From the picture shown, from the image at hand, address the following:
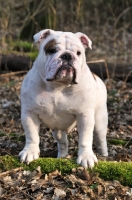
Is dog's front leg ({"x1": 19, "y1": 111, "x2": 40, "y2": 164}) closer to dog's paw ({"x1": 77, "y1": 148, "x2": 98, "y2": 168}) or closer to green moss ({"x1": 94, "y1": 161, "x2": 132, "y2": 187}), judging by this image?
dog's paw ({"x1": 77, "y1": 148, "x2": 98, "y2": 168})

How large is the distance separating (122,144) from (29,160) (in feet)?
5.88

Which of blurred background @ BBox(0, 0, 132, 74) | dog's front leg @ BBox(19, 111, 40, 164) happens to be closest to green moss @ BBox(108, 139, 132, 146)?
dog's front leg @ BBox(19, 111, 40, 164)

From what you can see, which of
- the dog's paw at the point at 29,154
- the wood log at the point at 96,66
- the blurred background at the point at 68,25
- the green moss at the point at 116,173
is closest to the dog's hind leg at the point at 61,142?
the dog's paw at the point at 29,154

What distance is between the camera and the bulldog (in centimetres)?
393

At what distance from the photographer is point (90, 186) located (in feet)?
12.3

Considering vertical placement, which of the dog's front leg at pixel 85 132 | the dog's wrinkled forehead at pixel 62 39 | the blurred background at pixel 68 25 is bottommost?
the dog's front leg at pixel 85 132

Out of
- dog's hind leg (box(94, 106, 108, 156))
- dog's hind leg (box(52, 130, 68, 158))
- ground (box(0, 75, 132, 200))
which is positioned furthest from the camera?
dog's hind leg (box(52, 130, 68, 158))

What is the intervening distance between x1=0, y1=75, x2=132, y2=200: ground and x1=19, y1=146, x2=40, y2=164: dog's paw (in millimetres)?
118

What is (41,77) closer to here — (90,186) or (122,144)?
(90,186)

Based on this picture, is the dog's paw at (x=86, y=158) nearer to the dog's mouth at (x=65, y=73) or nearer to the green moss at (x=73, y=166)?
the green moss at (x=73, y=166)

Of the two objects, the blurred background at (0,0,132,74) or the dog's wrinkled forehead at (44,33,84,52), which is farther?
the blurred background at (0,0,132,74)

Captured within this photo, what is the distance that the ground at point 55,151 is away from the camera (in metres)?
3.68

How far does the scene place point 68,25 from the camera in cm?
1062

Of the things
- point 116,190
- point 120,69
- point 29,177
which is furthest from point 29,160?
point 120,69
